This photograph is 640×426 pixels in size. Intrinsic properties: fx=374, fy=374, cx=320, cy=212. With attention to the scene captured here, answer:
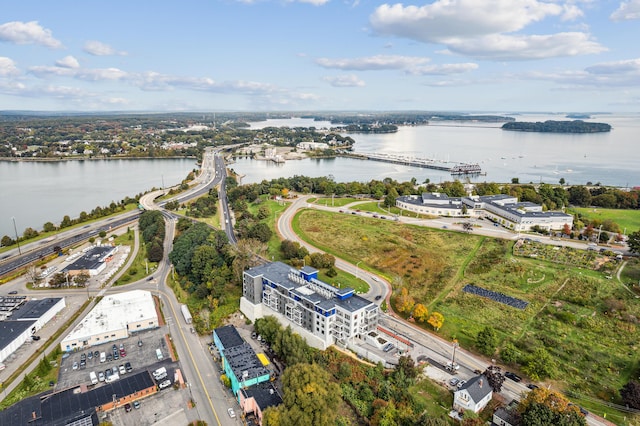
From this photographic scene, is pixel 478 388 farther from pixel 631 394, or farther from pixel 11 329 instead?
pixel 11 329

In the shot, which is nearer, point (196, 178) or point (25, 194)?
point (25, 194)

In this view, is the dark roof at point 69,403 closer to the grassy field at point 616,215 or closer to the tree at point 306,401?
the tree at point 306,401

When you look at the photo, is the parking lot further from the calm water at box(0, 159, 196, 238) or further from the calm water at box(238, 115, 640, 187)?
the calm water at box(238, 115, 640, 187)

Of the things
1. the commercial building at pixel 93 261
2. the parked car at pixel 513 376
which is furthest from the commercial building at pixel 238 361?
the commercial building at pixel 93 261

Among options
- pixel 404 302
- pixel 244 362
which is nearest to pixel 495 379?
pixel 404 302

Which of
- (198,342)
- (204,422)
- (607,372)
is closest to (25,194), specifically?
(198,342)

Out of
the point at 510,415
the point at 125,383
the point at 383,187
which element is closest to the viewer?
the point at 510,415

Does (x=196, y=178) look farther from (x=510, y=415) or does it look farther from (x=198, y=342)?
(x=510, y=415)
